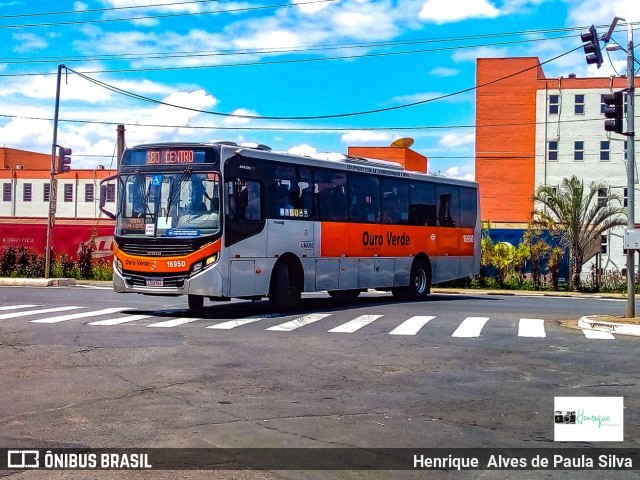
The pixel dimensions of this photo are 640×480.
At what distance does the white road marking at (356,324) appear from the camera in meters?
16.1

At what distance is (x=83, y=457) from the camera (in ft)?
22.2

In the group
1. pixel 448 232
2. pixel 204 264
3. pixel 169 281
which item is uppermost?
pixel 448 232

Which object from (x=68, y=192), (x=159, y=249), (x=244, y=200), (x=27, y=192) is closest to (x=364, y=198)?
(x=244, y=200)

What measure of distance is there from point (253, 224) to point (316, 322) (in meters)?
2.66

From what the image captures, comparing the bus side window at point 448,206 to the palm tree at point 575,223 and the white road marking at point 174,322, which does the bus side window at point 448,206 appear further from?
the white road marking at point 174,322

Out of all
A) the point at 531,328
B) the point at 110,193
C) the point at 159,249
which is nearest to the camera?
A: the point at 531,328

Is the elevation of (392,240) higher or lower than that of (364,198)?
lower

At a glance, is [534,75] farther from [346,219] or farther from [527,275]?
[346,219]

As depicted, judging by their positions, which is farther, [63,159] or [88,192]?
[88,192]

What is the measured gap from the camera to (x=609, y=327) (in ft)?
54.1

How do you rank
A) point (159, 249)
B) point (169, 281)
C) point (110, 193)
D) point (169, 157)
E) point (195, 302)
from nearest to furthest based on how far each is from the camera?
point (169, 281)
point (159, 249)
point (169, 157)
point (195, 302)
point (110, 193)

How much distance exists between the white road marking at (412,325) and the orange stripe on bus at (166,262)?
418cm

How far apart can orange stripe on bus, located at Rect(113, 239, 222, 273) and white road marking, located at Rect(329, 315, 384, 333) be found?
10.3 feet

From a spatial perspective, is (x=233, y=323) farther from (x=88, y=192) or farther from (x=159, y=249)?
(x=88, y=192)
